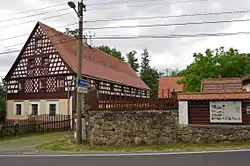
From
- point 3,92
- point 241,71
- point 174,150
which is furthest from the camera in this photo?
point 3,92

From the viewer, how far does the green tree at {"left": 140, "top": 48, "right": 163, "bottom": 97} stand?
59.4 metres

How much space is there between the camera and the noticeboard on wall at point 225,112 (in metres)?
12.9

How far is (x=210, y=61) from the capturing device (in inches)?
1015

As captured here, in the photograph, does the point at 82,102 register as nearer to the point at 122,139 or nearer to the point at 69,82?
the point at 122,139

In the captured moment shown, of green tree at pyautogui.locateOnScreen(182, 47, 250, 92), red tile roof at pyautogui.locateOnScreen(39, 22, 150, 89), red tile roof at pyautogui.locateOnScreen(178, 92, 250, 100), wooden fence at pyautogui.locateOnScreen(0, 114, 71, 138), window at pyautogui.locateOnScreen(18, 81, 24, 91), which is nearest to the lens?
red tile roof at pyautogui.locateOnScreen(178, 92, 250, 100)

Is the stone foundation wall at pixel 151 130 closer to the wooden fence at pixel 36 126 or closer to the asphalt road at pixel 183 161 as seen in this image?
the asphalt road at pixel 183 161

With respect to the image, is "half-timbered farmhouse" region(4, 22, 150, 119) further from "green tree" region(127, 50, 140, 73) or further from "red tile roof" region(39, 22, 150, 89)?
"green tree" region(127, 50, 140, 73)

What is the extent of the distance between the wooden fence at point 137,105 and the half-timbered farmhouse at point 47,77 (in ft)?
38.4

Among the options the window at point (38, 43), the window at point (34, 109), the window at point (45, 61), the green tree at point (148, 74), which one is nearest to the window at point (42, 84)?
the window at point (45, 61)

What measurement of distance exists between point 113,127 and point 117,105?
3.80ft

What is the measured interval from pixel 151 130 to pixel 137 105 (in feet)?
4.78

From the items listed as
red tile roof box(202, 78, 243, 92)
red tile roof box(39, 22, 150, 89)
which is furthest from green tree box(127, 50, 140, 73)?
red tile roof box(202, 78, 243, 92)

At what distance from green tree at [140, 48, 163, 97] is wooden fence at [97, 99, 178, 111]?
39678 millimetres

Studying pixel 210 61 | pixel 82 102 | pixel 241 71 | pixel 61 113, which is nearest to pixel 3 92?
pixel 61 113
